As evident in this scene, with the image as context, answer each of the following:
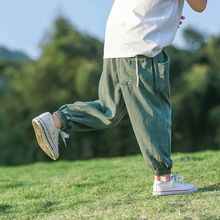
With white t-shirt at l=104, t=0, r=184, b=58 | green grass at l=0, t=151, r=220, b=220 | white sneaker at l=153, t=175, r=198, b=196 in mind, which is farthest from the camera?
white sneaker at l=153, t=175, r=198, b=196

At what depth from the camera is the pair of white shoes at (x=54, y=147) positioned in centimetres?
373

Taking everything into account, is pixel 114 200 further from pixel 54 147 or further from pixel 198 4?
pixel 198 4

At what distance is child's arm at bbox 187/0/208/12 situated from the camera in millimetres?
3656

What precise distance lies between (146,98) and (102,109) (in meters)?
0.36

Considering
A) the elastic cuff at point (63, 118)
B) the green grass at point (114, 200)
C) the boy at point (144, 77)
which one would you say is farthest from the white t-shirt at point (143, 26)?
the green grass at point (114, 200)

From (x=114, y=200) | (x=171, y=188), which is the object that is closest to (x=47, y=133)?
(x=114, y=200)

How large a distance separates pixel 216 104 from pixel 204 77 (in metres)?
1.65

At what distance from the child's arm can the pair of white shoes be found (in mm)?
1035

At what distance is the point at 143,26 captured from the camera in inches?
142

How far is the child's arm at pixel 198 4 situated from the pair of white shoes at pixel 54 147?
1.03m

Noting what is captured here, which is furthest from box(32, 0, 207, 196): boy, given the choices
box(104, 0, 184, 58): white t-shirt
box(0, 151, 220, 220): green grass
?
box(0, 151, 220, 220): green grass

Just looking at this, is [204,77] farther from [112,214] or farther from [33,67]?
[112,214]

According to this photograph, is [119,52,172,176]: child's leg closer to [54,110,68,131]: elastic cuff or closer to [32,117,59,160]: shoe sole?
[54,110,68,131]: elastic cuff

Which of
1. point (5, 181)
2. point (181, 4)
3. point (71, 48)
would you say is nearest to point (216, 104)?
point (71, 48)
